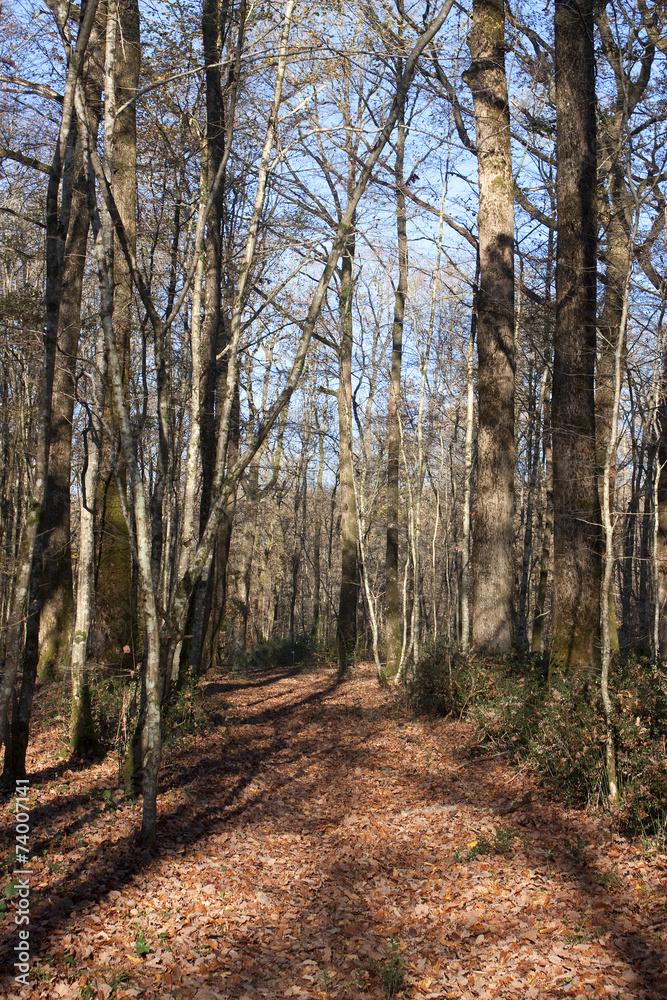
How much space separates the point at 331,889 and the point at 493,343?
7192 millimetres

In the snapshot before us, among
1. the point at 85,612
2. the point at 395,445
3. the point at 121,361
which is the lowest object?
the point at 85,612

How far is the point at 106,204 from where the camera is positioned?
5340 mm

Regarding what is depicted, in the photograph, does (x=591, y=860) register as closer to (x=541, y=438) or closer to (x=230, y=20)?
(x=230, y=20)

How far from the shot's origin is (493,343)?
938 centimetres

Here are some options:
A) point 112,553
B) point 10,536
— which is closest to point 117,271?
point 112,553

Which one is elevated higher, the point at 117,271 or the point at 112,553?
the point at 117,271

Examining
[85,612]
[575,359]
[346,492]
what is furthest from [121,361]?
[346,492]

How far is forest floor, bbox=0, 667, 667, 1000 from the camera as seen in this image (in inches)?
154

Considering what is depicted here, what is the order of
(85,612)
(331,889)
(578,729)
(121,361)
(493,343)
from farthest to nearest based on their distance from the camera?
1. (493,343)
2. (121,361)
3. (85,612)
4. (578,729)
5. (331,889)

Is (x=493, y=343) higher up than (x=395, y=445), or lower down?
higher up

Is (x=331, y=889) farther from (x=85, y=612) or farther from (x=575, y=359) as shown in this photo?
(x=575, y=359)

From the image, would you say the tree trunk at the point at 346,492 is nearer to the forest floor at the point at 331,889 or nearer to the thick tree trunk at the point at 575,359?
the thick tree trunk at the point at 575,359

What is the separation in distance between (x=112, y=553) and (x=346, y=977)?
6753 millimetres

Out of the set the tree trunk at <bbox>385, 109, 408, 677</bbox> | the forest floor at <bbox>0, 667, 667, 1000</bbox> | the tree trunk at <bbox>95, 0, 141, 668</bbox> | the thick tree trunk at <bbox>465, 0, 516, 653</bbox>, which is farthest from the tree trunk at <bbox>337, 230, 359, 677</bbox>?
the forest floor at <bbox>0, 667, 667, 1000</bbox>
